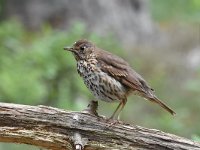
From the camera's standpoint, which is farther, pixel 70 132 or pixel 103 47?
pixel 103 47

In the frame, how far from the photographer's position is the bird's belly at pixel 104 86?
7887mm

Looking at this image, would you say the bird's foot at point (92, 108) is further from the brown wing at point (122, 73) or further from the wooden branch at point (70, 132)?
the brown wing at point (122, 73)

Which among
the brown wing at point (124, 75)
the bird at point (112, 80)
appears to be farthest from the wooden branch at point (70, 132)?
the brown wing at point (124, 75)

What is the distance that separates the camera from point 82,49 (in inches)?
328

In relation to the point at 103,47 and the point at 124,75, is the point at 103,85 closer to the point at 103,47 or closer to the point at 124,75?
the point at 124,75

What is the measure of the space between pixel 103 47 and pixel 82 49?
641 centimetres

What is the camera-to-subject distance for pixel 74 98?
14.0m

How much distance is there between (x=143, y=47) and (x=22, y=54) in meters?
7.68

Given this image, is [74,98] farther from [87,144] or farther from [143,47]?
[143,47]

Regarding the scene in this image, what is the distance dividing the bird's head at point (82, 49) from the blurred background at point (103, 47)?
1.49 meters

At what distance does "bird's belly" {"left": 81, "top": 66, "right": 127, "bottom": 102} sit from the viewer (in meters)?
7.89

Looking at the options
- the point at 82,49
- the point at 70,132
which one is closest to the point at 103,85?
the point at 82,49

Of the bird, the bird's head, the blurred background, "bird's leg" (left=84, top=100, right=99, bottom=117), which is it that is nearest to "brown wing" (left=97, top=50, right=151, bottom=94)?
the bird

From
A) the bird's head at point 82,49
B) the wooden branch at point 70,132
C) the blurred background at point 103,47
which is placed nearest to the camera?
the wooden branch at point 70,132
